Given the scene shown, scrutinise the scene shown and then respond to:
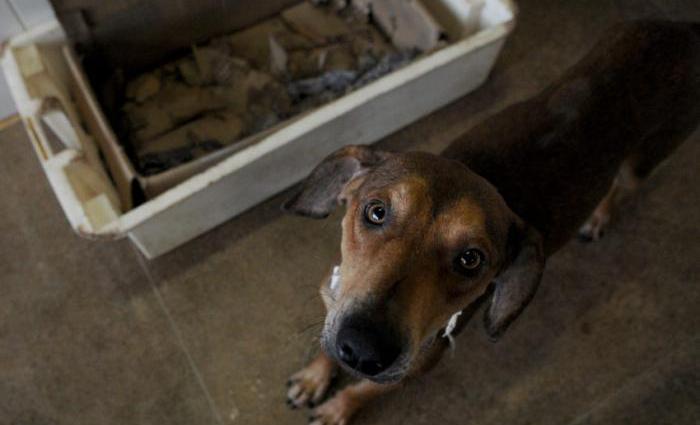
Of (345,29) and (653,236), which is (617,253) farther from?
(345,29)

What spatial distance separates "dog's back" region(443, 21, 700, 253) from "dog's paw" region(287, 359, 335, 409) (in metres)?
1.03

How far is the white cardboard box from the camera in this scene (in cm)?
224

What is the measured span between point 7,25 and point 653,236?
309 cm

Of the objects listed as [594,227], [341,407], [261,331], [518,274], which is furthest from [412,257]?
[594,227]

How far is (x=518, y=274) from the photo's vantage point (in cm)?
180

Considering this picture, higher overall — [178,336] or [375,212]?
[375,212]

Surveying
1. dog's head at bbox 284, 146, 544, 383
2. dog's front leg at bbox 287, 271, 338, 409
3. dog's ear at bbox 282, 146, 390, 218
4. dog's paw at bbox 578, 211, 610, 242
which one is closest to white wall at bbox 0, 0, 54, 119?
dog's ear at bbox 282, 146, 390, 218

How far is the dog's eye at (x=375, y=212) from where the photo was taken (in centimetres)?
165

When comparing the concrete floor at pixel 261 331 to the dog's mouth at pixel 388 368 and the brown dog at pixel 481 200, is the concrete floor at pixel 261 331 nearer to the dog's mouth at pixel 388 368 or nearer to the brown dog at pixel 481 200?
the brown dog at pixel 481 200

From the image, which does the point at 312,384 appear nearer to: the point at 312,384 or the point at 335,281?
the point at 312,384

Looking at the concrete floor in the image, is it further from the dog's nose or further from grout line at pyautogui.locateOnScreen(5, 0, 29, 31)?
the dog's nose

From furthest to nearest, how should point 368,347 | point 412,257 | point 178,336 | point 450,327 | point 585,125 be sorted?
1. point 178,336
2. point 585,125
3. point 450,327
4. point 412,257
5. point 368,347

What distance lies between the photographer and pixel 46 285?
8.66 feet

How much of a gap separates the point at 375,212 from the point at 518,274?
1.65 feet
